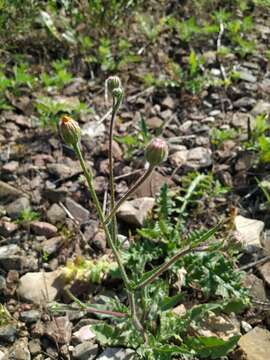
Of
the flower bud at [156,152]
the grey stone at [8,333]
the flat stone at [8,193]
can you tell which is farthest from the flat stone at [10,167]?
the flower bud at [156,152]

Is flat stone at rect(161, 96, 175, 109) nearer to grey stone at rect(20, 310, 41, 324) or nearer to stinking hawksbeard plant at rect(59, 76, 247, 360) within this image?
stinking hawksbeard plant at rect(59, 76, 247, 360)

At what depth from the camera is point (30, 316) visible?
9.66 feet

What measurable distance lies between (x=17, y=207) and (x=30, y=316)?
2.68ft

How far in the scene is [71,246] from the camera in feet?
11.0

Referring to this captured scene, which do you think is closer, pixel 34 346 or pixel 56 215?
pixel 34 346

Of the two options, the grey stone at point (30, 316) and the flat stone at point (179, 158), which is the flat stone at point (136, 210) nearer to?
the flat stone at point (179, 158)

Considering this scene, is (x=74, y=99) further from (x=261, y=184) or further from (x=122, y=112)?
(x=261, y=184)

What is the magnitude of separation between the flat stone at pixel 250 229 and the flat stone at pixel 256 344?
600mm

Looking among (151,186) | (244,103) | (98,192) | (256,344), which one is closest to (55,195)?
(98,192)

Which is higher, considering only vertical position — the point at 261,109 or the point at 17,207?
the point at 261,109

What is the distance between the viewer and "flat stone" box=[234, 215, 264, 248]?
330 centimetres

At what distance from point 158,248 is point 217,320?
561 millimetres

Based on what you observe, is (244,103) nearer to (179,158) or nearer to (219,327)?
(179,158)

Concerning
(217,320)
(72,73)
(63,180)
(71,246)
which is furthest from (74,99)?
(217,320)
